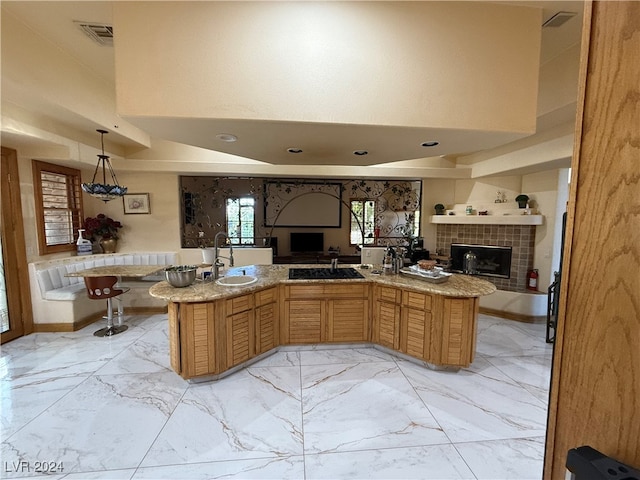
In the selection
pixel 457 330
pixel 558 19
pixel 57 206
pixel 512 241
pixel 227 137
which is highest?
pixel 558 19

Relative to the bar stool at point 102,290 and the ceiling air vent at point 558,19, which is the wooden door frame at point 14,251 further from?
the ceiling air vent at point 558,19

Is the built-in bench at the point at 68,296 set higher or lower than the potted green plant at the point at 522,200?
lower

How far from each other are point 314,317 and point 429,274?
146 cm

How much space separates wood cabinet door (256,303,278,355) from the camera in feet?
10.0

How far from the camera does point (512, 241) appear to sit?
478cm

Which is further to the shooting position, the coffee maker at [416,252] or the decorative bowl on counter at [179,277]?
the coffee maker at [416,252]

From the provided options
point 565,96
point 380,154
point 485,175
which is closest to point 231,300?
point 380,154

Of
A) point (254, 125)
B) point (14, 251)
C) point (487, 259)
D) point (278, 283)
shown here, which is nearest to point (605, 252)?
point (254, 125)

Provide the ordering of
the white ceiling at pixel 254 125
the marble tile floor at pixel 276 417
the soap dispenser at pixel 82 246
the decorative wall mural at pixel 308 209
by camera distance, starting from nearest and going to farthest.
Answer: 1. the marble tile floor at pixel 276 417
2. the white ceiling at pixel 254 125
3. the soap dispenser at pixel 82 246
4. the decorative wall mural at pixel 308 209

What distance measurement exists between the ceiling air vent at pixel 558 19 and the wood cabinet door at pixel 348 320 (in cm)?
307

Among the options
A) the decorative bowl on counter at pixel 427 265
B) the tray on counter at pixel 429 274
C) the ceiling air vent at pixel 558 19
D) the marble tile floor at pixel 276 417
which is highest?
the ceiling air vent at pixel 558 19

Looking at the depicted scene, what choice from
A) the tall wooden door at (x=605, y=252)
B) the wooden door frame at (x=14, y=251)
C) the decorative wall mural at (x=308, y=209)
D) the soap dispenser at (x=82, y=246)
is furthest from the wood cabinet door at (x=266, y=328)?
the decorative wall mural at (x=308, y=209)

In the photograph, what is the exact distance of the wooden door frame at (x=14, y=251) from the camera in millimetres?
3494

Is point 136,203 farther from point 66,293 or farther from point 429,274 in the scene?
point 429,274
